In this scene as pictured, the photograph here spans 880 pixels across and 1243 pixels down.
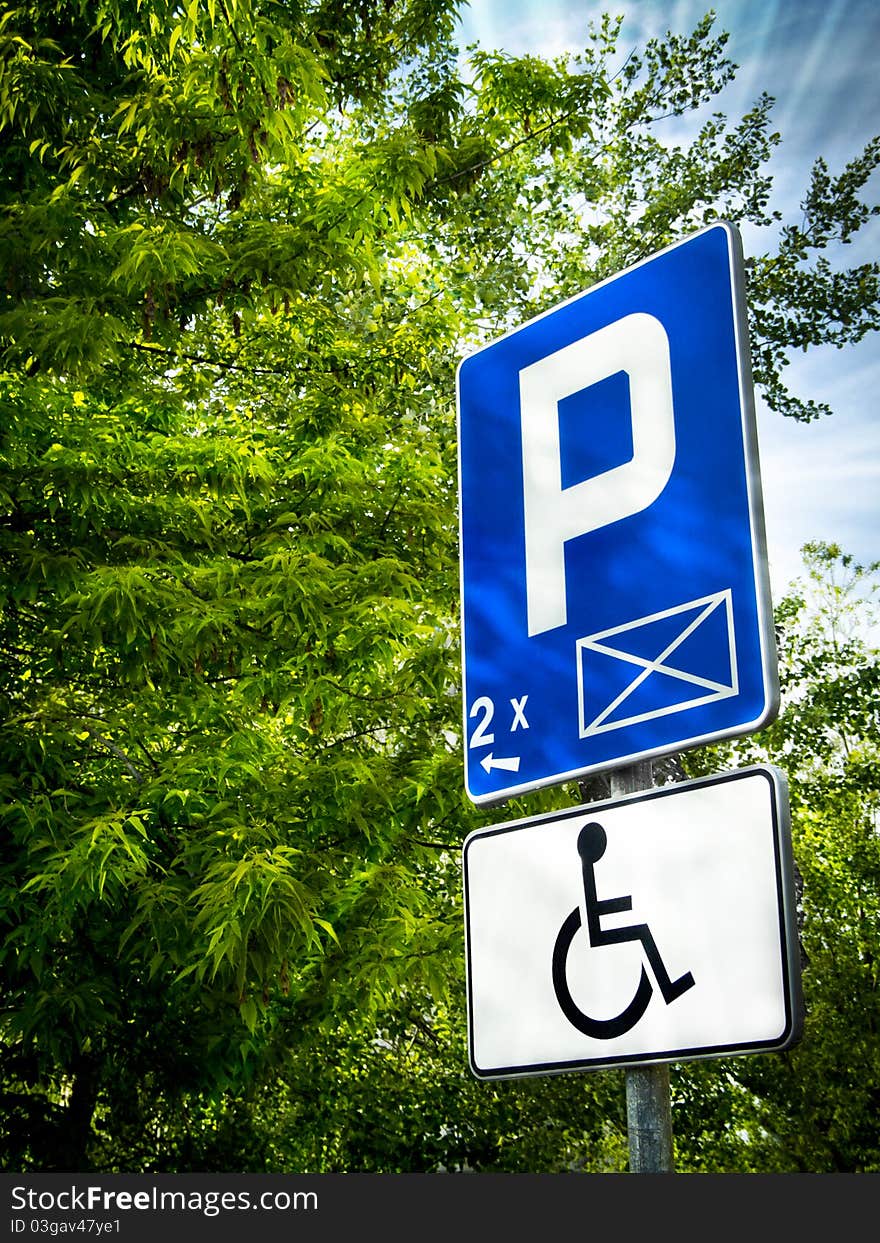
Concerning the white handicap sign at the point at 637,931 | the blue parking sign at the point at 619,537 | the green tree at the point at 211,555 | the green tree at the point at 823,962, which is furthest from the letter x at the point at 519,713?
the green tree at the point at 823,962

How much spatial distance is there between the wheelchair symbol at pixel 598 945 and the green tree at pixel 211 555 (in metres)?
2.73

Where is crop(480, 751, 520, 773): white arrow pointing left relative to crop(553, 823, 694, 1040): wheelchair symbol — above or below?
above

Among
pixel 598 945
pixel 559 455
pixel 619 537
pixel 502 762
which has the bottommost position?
pixel 598 945

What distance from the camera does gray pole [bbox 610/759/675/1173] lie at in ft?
4.42

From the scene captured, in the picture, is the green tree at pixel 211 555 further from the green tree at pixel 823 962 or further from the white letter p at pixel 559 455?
the green tree at pixel 823 962

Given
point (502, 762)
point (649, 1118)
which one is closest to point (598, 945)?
point (649, 1118)

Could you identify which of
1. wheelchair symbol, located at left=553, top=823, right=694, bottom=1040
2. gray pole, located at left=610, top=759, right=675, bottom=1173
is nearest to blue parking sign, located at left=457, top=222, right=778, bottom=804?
wheelchair symbol, located at left=553, top=823, right=694, bottom=1040

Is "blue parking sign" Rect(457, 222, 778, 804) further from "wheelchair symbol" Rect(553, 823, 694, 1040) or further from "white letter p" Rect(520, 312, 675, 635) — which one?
"wheelchair symbol" Rect(553, 823, 694, 1040)

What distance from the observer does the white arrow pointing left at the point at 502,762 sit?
164 centimetres

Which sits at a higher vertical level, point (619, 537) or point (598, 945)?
point (619, 537)

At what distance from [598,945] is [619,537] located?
53 cm

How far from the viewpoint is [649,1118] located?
1.35m

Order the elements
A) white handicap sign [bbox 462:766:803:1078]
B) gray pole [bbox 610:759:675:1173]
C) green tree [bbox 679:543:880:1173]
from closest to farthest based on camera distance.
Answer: white handicap sign [bbox 462:766:803:1078]
gray pole [bbox 610:759:675:1173]
green tree [bbox 679:543:880:1173]

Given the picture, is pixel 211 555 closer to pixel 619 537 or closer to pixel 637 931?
pixel 619 537
